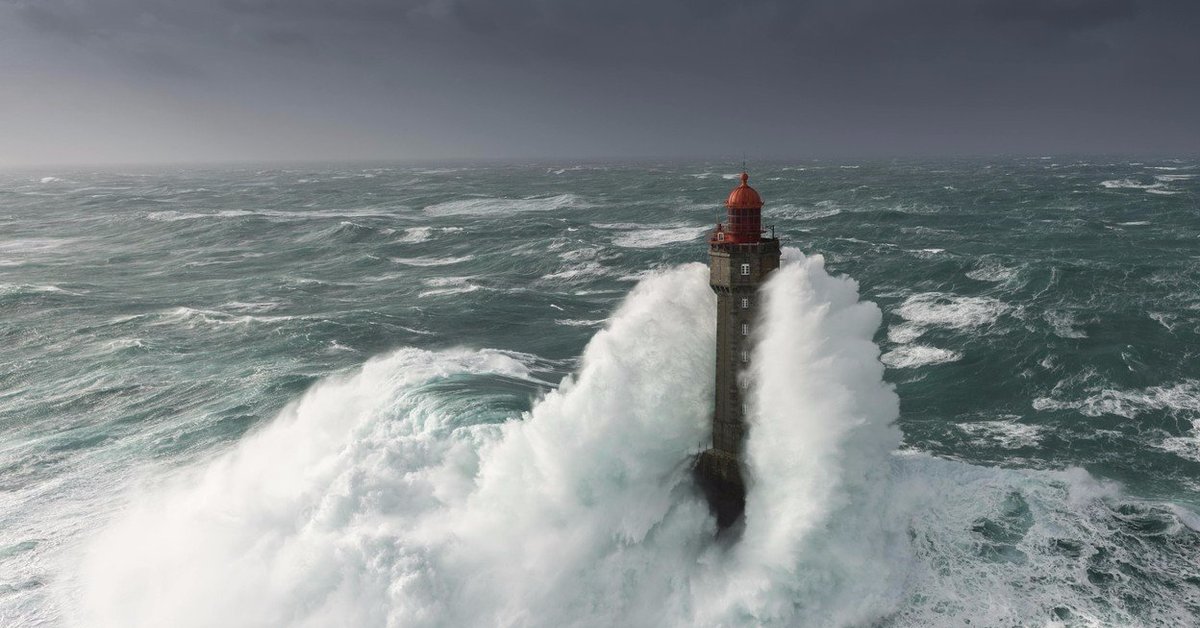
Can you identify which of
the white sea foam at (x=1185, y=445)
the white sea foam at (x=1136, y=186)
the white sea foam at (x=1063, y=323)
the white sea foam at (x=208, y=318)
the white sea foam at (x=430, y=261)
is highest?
the white sea foam at (x=1136, y=186)

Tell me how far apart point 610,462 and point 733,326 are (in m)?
5.01

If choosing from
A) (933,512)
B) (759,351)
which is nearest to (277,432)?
(759,351)

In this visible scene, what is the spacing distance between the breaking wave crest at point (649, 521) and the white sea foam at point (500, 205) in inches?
3030

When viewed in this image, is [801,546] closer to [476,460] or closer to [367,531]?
[476,460]

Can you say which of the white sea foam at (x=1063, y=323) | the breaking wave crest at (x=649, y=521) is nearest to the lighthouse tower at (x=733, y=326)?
the breaking wave crest at (x=649, y=521)

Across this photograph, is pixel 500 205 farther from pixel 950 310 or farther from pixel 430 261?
pixel 950 310

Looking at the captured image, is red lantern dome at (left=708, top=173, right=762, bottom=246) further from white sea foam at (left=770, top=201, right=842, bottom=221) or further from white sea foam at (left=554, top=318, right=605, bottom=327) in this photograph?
white sea foam at (left=770, top=201, right=842, bottom=221)

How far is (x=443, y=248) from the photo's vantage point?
→ 69.8 meters

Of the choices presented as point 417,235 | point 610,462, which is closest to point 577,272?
point 417,235

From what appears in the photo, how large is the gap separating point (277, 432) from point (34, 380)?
15.1 m

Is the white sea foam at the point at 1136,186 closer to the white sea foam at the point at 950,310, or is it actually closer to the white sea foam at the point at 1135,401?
the white sea foam at the point at 950,310

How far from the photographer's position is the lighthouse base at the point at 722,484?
2152 cm

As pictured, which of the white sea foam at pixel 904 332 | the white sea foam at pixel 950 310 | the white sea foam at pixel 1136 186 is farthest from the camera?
the white sea foam at pixel 1136 186

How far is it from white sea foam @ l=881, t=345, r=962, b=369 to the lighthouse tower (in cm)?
1466
